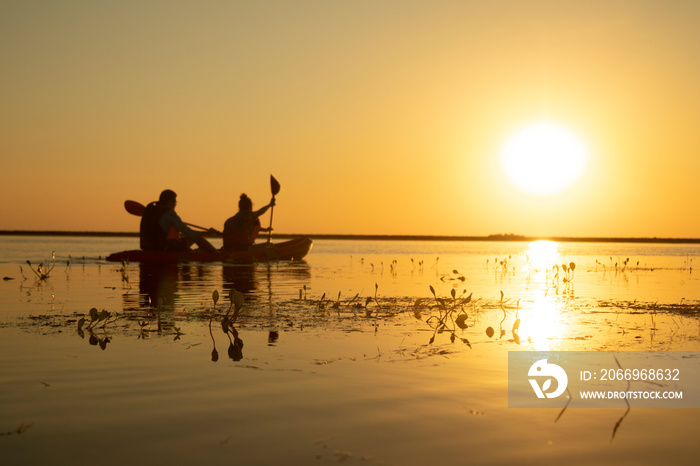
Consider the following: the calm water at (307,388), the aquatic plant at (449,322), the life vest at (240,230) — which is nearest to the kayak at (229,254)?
the life vest at (240,230)

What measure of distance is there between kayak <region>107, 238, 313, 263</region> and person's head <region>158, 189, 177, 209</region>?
6.66ft

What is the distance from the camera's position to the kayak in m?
21.8

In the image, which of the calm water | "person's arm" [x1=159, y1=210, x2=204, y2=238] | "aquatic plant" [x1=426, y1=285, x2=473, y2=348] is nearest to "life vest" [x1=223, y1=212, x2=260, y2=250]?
"person's arm" [x1=159, y1=210, x2=204, y2=238]

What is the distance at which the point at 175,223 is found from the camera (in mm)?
20812

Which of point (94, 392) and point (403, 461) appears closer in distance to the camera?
point (403, 461)

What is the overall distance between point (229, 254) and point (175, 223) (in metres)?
3.91

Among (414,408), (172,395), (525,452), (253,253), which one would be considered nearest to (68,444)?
(172,395)

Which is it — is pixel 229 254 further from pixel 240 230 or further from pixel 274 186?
pixel 274 186

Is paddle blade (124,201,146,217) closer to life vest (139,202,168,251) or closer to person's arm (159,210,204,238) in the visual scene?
life vest (139,202,168,251)

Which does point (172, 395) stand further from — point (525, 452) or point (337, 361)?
point (525, 452)

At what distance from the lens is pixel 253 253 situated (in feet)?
84.4

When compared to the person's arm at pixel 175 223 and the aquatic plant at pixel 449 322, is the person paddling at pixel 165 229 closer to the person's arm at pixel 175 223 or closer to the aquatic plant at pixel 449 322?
the person's arm at pixel 175 223

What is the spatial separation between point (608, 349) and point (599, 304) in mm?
5423

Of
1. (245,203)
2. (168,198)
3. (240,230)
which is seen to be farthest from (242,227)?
(168,198)
